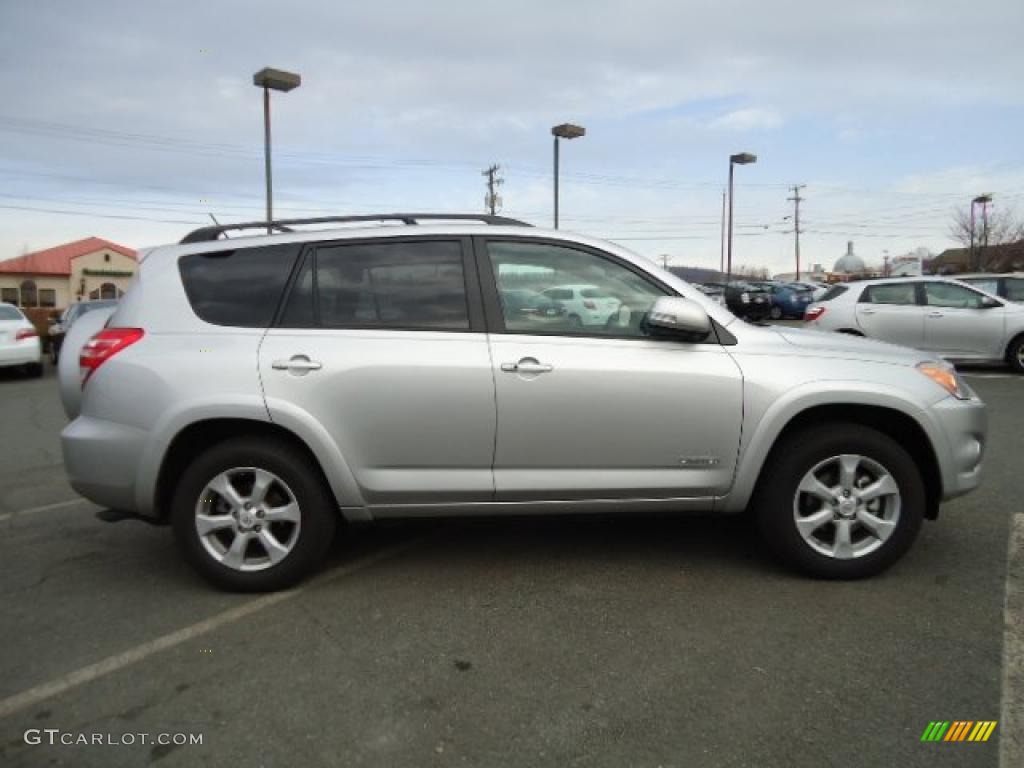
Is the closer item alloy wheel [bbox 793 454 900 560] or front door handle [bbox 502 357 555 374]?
front door handle [bbox 502 357 555 374]

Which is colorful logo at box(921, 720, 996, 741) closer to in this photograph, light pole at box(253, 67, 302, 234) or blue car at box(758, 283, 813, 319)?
light pole at box(253, 67, 302, 234)

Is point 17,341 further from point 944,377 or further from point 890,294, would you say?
point 890,294

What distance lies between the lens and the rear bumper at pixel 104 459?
345 centimetres

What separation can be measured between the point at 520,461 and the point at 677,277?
47.0 inches

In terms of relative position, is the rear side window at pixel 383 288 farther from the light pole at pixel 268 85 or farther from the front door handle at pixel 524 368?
the light pole at pixel 268 85

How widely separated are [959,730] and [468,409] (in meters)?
2.16

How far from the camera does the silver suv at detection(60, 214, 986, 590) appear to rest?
3426mm

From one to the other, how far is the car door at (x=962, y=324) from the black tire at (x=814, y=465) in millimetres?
9197

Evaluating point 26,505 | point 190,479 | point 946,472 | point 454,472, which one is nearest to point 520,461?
point 454,472

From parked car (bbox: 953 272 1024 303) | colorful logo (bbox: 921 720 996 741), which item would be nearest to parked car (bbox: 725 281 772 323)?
parked car (bbox: 953 272 1024 303)

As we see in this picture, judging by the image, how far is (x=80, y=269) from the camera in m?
52.8

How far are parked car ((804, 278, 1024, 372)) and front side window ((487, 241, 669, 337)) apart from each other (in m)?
8.85

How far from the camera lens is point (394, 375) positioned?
3.42 m

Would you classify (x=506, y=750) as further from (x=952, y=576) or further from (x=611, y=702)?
(x=952, y=576)
